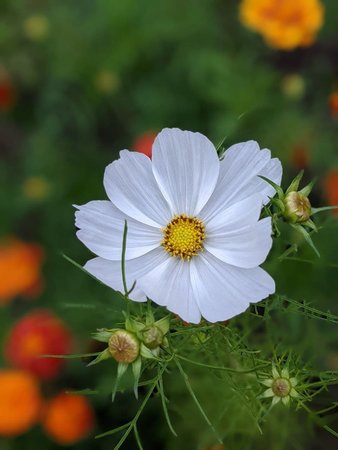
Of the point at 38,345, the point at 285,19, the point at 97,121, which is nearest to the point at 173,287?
the point at 38,345

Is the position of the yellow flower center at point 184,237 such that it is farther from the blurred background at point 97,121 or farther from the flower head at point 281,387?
the blurred background at point 97,121

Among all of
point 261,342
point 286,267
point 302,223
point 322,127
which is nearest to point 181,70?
point 322,127

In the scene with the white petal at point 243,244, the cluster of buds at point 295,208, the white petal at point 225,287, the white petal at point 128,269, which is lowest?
the white petal at point 128,269

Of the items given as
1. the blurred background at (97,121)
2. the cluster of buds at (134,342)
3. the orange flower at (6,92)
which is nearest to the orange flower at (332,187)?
the blurred background at (97,121)

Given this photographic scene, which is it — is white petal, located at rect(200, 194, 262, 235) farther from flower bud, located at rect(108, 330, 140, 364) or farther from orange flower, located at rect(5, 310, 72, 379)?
orange flower, located at rect(5, 310, 72, 379)

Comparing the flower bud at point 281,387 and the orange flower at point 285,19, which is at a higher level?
the orange flower at point 285,19

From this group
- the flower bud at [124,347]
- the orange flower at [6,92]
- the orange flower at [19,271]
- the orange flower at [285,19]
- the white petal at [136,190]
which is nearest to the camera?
the flower bud at [124,347]

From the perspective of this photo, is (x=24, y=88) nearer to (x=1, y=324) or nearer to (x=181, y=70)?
(x=181, y=70)
